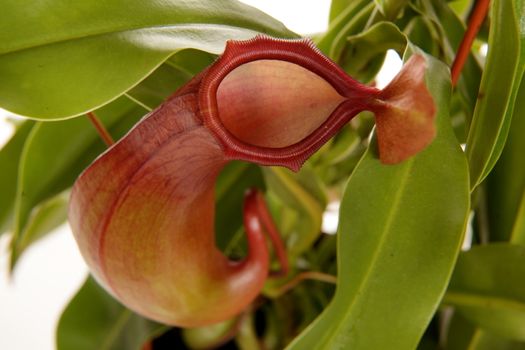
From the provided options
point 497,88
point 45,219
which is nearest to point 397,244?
point 497,88

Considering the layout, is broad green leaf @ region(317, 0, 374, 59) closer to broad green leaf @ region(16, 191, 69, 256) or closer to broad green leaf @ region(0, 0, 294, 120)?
broad green leaf @ region(0, 0, 294, 120)

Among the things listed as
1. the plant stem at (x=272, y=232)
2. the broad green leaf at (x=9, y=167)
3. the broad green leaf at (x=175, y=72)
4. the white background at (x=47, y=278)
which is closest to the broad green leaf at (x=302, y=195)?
the plant stem at (x=272, y=232)

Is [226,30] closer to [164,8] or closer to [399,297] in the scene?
[164,8]

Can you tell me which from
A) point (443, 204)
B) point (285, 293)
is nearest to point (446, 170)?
point (443, 204)

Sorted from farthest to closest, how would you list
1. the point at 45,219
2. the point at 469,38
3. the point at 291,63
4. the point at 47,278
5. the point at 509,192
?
the point at 47,278 → the point at 45,219 → the point at 509,192 → the point at 469,38 → the point at 291,63

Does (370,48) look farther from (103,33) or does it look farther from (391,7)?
(103,33)
